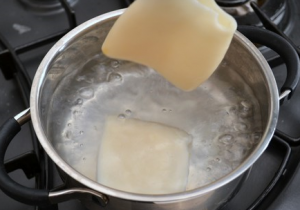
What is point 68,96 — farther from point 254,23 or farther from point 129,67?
point 254,23

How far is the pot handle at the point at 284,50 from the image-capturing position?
22.5 inches

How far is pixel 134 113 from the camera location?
0.66m

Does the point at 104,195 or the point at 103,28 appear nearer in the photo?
the point at 104,195

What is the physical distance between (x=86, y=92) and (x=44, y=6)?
0.20 m

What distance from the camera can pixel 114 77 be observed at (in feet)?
2.35

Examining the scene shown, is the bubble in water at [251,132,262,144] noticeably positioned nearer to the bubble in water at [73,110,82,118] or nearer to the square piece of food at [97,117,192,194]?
the square piece of food at [97,117,192,194]

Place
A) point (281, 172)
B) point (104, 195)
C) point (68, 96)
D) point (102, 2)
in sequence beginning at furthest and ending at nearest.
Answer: point (102, 2)
point (68, 96)
point (281, 172)
point (104, 195)

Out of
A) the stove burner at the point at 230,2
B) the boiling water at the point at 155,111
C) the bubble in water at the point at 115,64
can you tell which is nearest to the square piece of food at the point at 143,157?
the boiling water at the point at 155,111

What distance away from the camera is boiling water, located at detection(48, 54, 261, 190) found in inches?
24.0

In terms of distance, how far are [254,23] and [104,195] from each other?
1.42 feet

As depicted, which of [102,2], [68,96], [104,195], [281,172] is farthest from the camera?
[102,2]

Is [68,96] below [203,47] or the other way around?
below

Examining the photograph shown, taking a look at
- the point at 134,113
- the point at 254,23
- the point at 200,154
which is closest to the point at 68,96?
the point at 134,113

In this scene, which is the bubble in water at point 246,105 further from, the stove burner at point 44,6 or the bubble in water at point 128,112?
the stove burner at point 44,6
